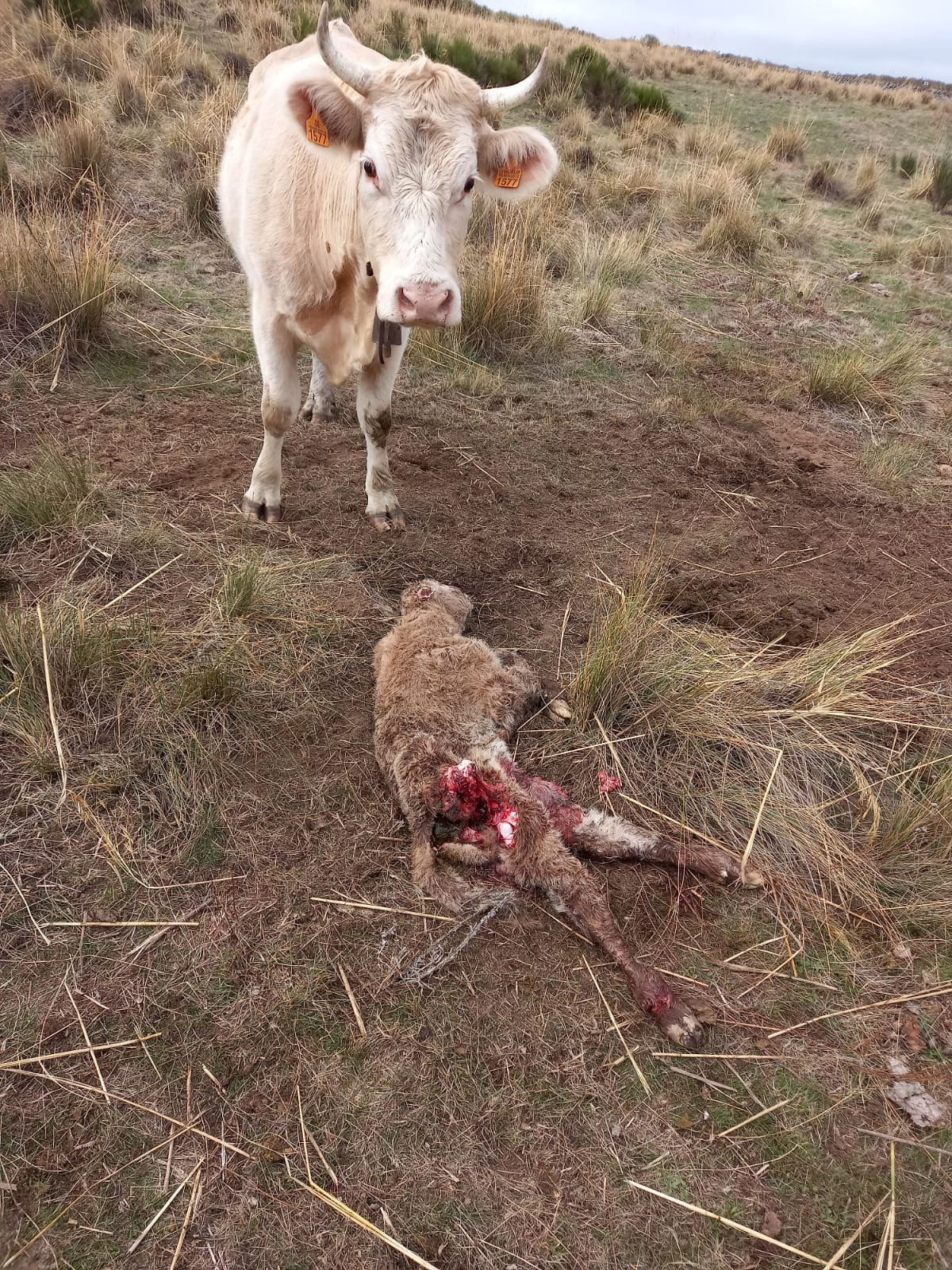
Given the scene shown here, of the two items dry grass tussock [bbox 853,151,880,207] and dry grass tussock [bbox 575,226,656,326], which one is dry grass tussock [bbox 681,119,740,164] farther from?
dry grass tussock [bbox 575,226,656,326]

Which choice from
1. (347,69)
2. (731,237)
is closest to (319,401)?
(347,69)

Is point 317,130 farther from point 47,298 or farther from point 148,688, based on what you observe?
point 47,298

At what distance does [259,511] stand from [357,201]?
1.44 m

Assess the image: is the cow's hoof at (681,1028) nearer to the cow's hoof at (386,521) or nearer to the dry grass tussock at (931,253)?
the cow's hoof at (386,521)

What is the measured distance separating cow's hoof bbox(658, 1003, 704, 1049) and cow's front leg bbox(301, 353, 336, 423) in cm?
376

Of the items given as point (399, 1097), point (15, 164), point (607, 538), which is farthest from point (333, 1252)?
point (15, 164)

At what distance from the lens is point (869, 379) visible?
5711 mm

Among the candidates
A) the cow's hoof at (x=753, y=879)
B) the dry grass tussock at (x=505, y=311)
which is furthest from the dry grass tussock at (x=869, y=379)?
the cow's hoof at (x=753, y=879)

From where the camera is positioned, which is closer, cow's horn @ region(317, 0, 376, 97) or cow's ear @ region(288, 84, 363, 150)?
cow's horn @ region(317, 0, 376, 97)

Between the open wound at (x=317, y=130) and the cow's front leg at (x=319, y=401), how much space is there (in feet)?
5.52

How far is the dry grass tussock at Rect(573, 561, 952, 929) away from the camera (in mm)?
2336

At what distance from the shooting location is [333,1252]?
153 cm

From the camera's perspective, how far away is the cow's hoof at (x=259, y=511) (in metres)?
3.57

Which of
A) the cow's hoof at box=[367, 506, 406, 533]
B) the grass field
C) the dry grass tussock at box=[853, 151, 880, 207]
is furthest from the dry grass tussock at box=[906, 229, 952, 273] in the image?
the cow's hoof at box=[367, 506, 406, 533]
